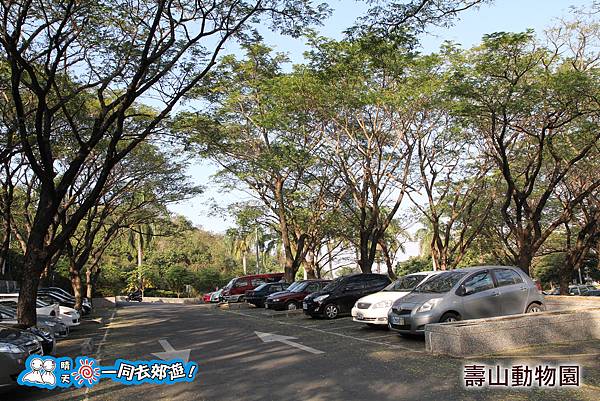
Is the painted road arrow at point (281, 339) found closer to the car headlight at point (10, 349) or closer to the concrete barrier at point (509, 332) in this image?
the concrete barrier at point (509, 332)

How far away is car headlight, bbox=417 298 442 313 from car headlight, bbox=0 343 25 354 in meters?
6.96

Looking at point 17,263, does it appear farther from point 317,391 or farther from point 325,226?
point 317,391

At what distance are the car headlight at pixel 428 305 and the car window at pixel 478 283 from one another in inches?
30.3

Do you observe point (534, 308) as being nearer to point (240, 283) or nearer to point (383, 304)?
point (383, 304)

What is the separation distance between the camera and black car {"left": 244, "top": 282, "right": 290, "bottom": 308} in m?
26.5

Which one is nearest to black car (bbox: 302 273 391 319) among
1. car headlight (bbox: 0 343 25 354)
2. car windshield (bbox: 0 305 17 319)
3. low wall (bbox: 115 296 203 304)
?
car windshield (bbox: 0 305 17 319)

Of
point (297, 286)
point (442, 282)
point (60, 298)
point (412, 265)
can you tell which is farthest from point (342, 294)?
point (412, 265)

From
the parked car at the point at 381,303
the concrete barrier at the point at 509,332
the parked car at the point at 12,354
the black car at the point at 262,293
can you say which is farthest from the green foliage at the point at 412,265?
the parked car at the point at 12,354

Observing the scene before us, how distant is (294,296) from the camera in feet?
73.7

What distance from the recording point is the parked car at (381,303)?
1283 centimetres

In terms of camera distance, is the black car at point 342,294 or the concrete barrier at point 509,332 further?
the black car at point 342,294

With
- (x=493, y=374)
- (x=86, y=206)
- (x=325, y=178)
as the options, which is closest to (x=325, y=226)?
(x=325, y=178)

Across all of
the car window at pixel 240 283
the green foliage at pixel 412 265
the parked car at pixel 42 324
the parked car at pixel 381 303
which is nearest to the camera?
the parked car at pixel 42 324

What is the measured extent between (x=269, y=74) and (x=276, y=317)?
36.4 feet
